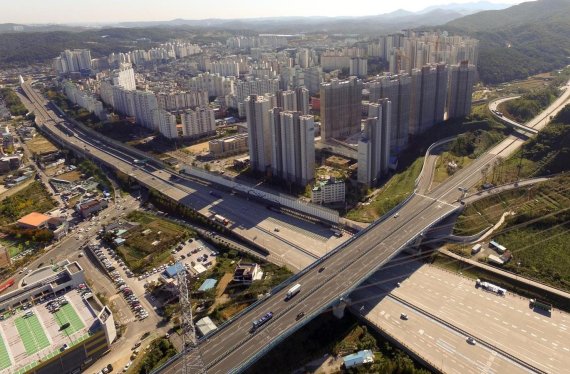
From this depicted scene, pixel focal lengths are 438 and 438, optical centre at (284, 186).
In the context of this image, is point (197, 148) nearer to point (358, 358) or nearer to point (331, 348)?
point (331, 348)

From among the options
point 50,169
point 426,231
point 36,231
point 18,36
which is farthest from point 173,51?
point 426,231

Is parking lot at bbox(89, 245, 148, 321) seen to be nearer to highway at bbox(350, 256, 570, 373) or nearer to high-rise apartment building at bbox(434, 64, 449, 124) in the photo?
highway at bbox(350, 256, 570, 373)

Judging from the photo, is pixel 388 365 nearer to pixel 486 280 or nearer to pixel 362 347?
pixel 362 347

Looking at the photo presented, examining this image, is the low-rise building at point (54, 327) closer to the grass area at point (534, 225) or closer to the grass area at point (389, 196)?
the grass area at point (389, 196)

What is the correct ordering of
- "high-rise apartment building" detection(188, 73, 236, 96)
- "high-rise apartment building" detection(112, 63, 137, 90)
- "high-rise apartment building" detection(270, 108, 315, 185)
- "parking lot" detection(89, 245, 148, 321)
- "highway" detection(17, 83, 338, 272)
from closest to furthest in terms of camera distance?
"parking lot" detection(89, 245, 148, 321)
"highway" detection(17, 83, 338, 272)
"high-rise apartment building" detection(270, 108, 315, 185)
"high-rise apartment building" detection(188, 73, 236, 96)
"high-rise apartment building" detection(112, 63, 137, 90)

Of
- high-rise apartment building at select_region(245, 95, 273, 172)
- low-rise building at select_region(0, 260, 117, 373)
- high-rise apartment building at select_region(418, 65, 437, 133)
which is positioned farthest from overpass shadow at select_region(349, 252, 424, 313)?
high-rise apartment building at select_region(418, 65, 437, 133)

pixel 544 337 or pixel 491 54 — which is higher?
pixel 491 54

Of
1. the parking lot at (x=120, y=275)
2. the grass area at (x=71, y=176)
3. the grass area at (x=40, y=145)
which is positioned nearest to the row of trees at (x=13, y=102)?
the grass area at (x=40, y=145)

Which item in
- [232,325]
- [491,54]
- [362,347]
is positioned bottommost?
[362,347]
